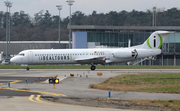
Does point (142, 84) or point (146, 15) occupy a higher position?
point (146, 15)

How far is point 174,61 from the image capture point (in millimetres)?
74938

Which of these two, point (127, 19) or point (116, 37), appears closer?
point (116, 37)

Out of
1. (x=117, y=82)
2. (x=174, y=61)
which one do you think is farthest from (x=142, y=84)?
(x=174, y=61)

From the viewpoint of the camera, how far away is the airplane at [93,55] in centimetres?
4950

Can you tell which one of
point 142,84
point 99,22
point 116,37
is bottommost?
point 142,84

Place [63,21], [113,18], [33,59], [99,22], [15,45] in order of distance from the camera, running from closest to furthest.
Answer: [33,59], [15,45], [113,18], [99,22], [63,21]

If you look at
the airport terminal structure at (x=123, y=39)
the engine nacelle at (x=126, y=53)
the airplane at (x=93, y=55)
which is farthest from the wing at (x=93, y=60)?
the airport terminal structure at (x=123, y=39)

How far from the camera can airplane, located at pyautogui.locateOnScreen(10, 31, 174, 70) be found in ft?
162

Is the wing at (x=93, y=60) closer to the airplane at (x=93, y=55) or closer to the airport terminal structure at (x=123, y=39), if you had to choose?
the airplane at (x=93, y=55)

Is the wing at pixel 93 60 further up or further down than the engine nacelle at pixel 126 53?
further down

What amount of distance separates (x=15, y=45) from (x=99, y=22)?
8213 cm

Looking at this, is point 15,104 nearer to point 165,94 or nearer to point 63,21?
point 165,94

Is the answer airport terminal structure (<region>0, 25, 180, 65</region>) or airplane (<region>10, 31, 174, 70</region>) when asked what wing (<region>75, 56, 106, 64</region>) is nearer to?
airplane (<region>10, 31, 174, 70</region>)

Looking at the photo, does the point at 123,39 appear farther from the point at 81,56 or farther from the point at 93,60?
the point at 81,56
